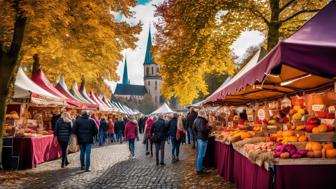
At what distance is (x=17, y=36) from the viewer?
11.7 metres

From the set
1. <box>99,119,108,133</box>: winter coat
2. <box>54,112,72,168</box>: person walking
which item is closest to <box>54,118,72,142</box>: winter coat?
<box>54,112,72,168</box>: person walking

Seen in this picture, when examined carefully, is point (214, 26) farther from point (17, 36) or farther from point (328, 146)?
point (328, 146)

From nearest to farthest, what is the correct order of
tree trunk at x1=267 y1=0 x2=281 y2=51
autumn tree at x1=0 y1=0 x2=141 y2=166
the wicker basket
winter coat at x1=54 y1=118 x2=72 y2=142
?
1. the wicker basket
2. autumn tree at x1=0 y1=0 x2=141 y2=166
3. winter coat at x1=54 y1=118 x2=72 y2=142
4. tree trunk at x1=267 y1=0 x2=281 y2=51

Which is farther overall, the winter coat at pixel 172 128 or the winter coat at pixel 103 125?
the winter coat at pixel 103 125

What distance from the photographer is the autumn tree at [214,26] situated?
16328 millimetres

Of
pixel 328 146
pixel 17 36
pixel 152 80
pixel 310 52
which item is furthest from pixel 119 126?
pixel 152 80

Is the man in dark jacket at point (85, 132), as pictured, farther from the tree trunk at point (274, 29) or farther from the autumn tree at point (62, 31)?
the tree trunk at point (274, 29)

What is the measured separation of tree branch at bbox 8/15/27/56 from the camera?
1167 cm

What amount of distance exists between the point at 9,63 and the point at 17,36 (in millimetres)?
966

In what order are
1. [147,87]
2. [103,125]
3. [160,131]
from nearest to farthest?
[160,131] < [103,125] < [147,87]

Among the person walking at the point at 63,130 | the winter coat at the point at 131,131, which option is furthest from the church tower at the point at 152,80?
the person walking at the point at 63,130

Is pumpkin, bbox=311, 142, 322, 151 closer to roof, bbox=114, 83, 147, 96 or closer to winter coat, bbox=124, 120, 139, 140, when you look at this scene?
winter coat, bbox=124, 120, 139, 140

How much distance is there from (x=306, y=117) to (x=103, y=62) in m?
12.4

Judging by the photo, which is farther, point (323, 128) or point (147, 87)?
point (147, 87)
